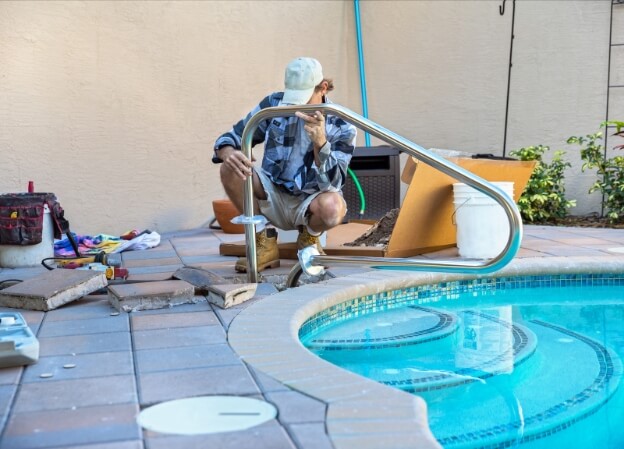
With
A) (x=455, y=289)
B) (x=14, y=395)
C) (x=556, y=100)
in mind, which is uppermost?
(x=556, y=100)

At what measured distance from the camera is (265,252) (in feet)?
12.9

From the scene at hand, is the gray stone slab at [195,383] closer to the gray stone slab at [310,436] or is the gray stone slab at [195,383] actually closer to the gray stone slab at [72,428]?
the gray stone slab at [72,428]

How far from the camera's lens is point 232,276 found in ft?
12.0

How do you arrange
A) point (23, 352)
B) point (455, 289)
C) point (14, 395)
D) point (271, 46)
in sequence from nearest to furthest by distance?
1. point (14, 395)
2. point (23, 352)
3. point (455, 289)
4. point (271, 46)

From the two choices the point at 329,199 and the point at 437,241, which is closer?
the point at 329,199

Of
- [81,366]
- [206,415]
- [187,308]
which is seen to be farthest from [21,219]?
[206,415]

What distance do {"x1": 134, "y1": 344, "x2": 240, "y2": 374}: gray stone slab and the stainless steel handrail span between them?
84 cm

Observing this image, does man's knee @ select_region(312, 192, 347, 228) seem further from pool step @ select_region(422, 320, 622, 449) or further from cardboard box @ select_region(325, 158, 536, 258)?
pool step @ select_region(422, 320, 622, 449)

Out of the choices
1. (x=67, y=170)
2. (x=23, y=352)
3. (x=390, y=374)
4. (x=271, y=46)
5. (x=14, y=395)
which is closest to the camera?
(x=14, y=395)

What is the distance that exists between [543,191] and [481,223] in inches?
93.3

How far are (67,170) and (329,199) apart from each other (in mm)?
2409

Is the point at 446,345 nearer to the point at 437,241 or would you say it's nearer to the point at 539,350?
the point at 539,350

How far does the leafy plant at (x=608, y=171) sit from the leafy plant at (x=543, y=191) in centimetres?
20

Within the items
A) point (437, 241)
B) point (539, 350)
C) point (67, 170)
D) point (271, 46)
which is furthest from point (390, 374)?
point (271, 46)
